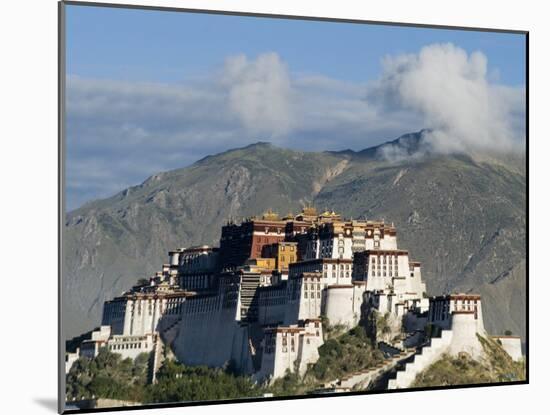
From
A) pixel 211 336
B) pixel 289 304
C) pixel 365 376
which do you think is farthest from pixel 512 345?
pixel 211 336

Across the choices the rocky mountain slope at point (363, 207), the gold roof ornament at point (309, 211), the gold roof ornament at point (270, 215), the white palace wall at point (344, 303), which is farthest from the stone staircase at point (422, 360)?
the gold roof ornament at point (270, 215)

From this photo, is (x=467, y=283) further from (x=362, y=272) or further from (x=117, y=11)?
(x=117, y=11)

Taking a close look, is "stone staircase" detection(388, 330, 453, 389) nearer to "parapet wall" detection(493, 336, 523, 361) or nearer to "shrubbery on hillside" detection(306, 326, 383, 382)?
"shrubbery on hillside" detection(306, 326, 383, 382)

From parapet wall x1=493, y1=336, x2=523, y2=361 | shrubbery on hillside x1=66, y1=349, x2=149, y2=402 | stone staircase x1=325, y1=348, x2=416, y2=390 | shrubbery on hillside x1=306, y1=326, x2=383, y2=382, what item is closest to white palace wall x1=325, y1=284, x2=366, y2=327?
shrubbery on hillside x1=306, y1=326, x2=383, y2=382

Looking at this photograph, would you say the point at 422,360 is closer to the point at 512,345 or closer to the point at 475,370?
the point at 475,370

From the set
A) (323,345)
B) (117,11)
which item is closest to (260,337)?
(323,345)
